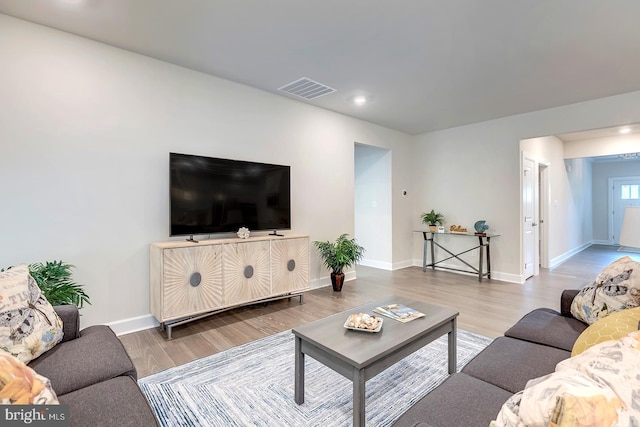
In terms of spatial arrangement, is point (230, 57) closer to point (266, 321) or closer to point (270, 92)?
point (270, 92)

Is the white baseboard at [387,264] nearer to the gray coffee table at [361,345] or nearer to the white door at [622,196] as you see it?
the gray coffee table at [361,345]

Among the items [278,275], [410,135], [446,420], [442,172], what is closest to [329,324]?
[446,420]

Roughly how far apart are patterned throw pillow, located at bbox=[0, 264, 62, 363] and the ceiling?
6.70 feet

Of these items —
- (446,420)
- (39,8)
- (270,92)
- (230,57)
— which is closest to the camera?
(446,420)

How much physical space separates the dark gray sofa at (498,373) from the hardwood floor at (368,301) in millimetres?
1050

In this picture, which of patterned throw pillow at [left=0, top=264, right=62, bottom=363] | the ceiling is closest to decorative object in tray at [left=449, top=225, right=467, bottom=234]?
the ceiling

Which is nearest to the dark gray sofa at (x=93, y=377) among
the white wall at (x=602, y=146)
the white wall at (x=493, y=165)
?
the white wall at (x=493, y=165)

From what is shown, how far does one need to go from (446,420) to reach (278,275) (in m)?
2.66

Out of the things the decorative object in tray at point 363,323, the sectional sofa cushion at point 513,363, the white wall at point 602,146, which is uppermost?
the white wall at point 602,146

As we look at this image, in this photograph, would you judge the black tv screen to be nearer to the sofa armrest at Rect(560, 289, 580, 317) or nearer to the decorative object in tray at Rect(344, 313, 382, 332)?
the decorative object in tray at Rect(344, 313, 382, 332)

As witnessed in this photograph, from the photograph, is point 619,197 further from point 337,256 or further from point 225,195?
point 225,195

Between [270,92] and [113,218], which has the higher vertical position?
[270,92]

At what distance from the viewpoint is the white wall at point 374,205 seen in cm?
583

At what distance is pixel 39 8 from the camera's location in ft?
7.48
